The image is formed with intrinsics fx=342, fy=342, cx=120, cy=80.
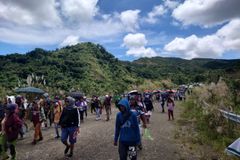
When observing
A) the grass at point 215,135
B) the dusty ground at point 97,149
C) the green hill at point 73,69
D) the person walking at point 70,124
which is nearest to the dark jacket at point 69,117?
the person walking at point 70,124

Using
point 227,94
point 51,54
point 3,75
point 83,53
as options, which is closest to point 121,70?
point 83,53

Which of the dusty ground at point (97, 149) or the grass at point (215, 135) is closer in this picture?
the dusty ground at point (97, 149)

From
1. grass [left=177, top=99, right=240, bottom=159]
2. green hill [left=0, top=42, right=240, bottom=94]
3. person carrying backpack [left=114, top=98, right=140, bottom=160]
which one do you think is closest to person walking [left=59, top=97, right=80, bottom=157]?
person carrying backpack [left=114, top=98, right=140, bottom=160]

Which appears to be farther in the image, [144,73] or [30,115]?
[144,73]

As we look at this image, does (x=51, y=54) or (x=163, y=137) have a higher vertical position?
(x=51, y=54)

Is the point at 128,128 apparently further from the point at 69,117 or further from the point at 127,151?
the point at 69,117

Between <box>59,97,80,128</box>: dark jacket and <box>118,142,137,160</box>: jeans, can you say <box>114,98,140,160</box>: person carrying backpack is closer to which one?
<box>118,142,137,160</box>: jeans

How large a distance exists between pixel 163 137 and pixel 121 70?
77.6 metres

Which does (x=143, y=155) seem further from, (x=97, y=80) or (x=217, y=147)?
(x=97, y=80)

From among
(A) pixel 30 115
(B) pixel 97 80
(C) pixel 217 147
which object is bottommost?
(C) pixel 217 147

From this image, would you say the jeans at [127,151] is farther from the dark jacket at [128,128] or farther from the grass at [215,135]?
the grass at [215,135]

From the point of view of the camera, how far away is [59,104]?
615 inches

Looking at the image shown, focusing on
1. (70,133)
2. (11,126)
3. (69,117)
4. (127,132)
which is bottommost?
(70,133)

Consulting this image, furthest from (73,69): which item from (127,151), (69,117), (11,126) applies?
(127,151)
